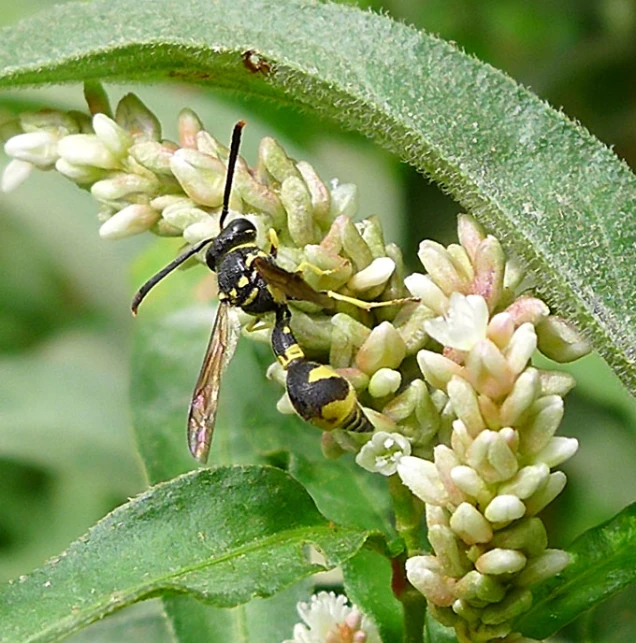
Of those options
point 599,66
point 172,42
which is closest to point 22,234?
point 599,66

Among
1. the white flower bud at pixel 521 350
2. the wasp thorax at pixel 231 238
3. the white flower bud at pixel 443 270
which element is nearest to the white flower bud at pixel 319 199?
the wasp thorax at pixel 231 238

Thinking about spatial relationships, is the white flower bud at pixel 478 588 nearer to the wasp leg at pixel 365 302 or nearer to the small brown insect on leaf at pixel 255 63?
the wasp leg at pixel 365 302

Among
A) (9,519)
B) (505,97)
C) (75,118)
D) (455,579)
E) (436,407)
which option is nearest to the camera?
(455,579)

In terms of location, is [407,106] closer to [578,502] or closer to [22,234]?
[578,502]

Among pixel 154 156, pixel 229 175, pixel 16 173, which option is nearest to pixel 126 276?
pixel 16 173

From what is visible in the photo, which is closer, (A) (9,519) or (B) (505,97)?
(B) (505,97)

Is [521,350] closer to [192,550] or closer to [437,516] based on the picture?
[437,516]

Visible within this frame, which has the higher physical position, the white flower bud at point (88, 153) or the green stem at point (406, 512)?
the white flower bud at point (88, 153)

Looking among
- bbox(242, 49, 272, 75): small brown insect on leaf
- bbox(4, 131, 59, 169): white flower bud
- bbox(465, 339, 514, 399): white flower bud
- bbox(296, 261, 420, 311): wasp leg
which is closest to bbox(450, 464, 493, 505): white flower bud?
bbox(465, 339, 514, 399): white flower bud
